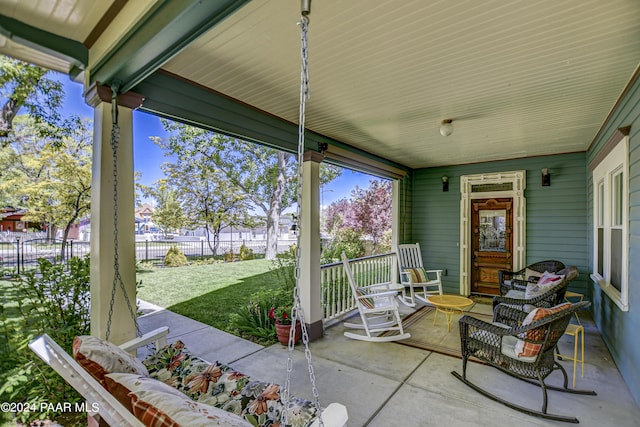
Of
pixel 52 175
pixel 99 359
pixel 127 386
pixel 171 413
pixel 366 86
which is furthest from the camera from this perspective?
pixel 52 175

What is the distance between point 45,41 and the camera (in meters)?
1.89

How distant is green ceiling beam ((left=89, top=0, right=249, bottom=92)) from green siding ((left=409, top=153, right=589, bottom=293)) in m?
5.80

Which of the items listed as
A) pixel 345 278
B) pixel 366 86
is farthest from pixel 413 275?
pixel 366 86

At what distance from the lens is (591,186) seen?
4574 millimetres

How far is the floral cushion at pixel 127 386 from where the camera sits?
1.13m

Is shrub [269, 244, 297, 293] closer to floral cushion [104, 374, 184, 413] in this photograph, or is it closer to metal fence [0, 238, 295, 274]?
floral cushion [104, 374, 184, 413]

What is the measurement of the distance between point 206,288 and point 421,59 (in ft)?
21.5

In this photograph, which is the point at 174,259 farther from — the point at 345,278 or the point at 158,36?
the point at 158,36

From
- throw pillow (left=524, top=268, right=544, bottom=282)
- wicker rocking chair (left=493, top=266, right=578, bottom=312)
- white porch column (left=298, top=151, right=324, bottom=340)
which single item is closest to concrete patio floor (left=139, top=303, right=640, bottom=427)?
white porch column (left=298, top=151, right=324, bottom=340)

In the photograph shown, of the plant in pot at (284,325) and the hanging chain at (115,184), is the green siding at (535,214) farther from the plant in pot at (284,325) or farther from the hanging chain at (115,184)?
the hanging chain at (115,184)

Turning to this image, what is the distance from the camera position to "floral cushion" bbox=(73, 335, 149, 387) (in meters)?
1.32

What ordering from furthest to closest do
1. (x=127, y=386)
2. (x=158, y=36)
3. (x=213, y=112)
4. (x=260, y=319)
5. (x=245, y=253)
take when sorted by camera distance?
(x=245, y=253)
(x=260, y=319)
(x=213, y=112)
(x=158, y=36)
(x=127, y=386)

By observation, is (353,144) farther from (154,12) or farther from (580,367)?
(580,367)

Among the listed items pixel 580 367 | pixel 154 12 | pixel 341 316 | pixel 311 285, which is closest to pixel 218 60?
pixel 154 12
